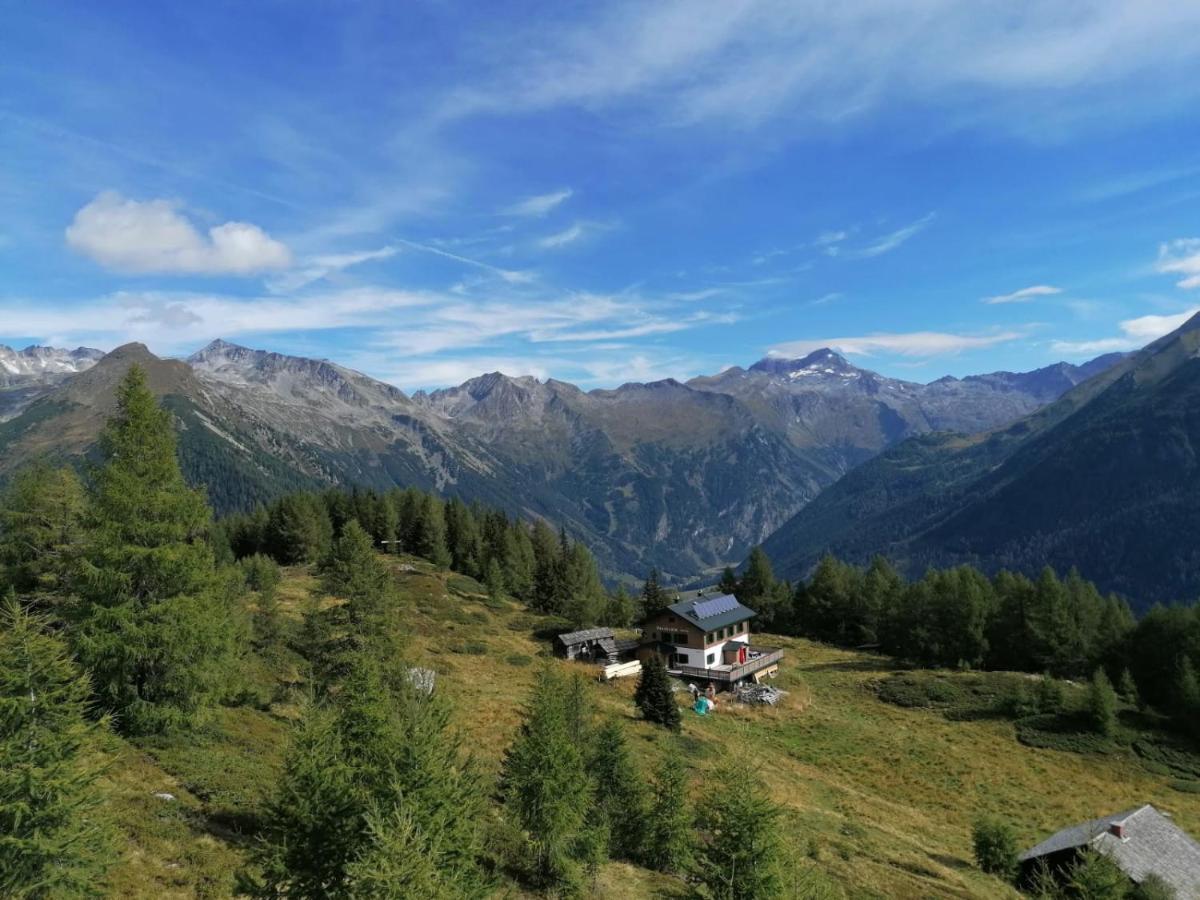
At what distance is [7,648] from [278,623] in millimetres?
35101

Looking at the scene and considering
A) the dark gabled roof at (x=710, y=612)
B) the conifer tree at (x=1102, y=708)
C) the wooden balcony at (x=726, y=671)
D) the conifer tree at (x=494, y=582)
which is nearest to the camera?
the conifer tree at (x=1102, y=708)

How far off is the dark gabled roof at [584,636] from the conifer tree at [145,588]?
51.9 meters

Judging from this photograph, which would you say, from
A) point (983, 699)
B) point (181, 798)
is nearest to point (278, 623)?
point (181, 798)

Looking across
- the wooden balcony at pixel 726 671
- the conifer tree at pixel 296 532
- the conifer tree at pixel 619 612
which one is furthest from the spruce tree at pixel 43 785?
the conifer tree at pixel 619 612

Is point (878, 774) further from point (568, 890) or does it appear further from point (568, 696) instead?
point (568, 890)

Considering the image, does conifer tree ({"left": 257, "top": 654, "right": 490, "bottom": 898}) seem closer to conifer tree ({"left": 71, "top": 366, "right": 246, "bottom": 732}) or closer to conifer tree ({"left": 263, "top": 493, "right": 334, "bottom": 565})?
conifer tree ({"left": 71, "top": 366, "right": 246, "bottom": 732})

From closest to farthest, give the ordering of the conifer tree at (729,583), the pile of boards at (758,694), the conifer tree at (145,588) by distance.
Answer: the conifer tree at (145,588), the pile of boards at (758,694), the conifer tree at (729,583)

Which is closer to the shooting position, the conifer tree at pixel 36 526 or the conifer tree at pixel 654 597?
the conifer tree at pixel 36 526

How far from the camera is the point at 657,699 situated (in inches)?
2019

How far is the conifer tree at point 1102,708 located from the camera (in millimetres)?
63000

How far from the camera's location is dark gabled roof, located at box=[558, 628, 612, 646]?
7519 cm

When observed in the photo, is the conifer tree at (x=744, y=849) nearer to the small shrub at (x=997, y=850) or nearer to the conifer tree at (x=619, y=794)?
the conifer tree at (x=619, y=794)

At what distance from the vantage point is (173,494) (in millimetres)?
25156

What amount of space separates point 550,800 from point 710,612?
57.0 meters
